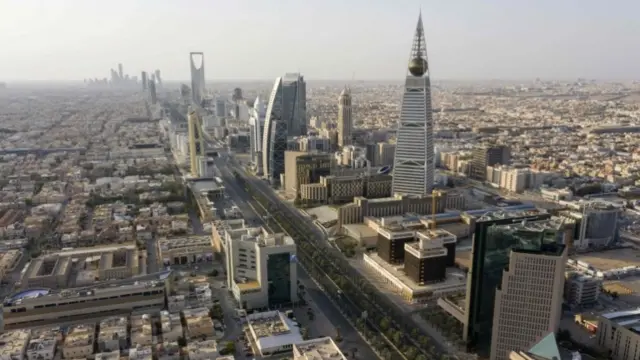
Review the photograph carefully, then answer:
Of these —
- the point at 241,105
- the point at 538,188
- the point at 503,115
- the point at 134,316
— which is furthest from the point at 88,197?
the point at 503,115

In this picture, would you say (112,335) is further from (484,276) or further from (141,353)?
(484,276)

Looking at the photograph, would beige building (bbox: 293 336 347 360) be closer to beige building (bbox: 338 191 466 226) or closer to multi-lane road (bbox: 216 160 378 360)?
multi-lane road (bbox: 216 160 378 360)

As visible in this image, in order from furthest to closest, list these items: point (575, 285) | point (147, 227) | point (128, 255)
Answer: point (147, 227) < point (128, 255) < point (575, 285)

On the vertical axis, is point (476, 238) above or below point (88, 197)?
above

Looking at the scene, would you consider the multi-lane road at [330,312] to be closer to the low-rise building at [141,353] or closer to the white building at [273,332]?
the white building at [273,332]

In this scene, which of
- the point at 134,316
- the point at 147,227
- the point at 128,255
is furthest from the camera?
the point at 147,227

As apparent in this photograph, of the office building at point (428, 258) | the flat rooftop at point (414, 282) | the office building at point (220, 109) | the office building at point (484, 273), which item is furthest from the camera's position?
the office building at point (220, 109)

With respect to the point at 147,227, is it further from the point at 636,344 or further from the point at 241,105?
the point at 241,105

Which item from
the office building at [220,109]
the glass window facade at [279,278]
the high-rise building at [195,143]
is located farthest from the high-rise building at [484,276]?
the office building at [220,109]
